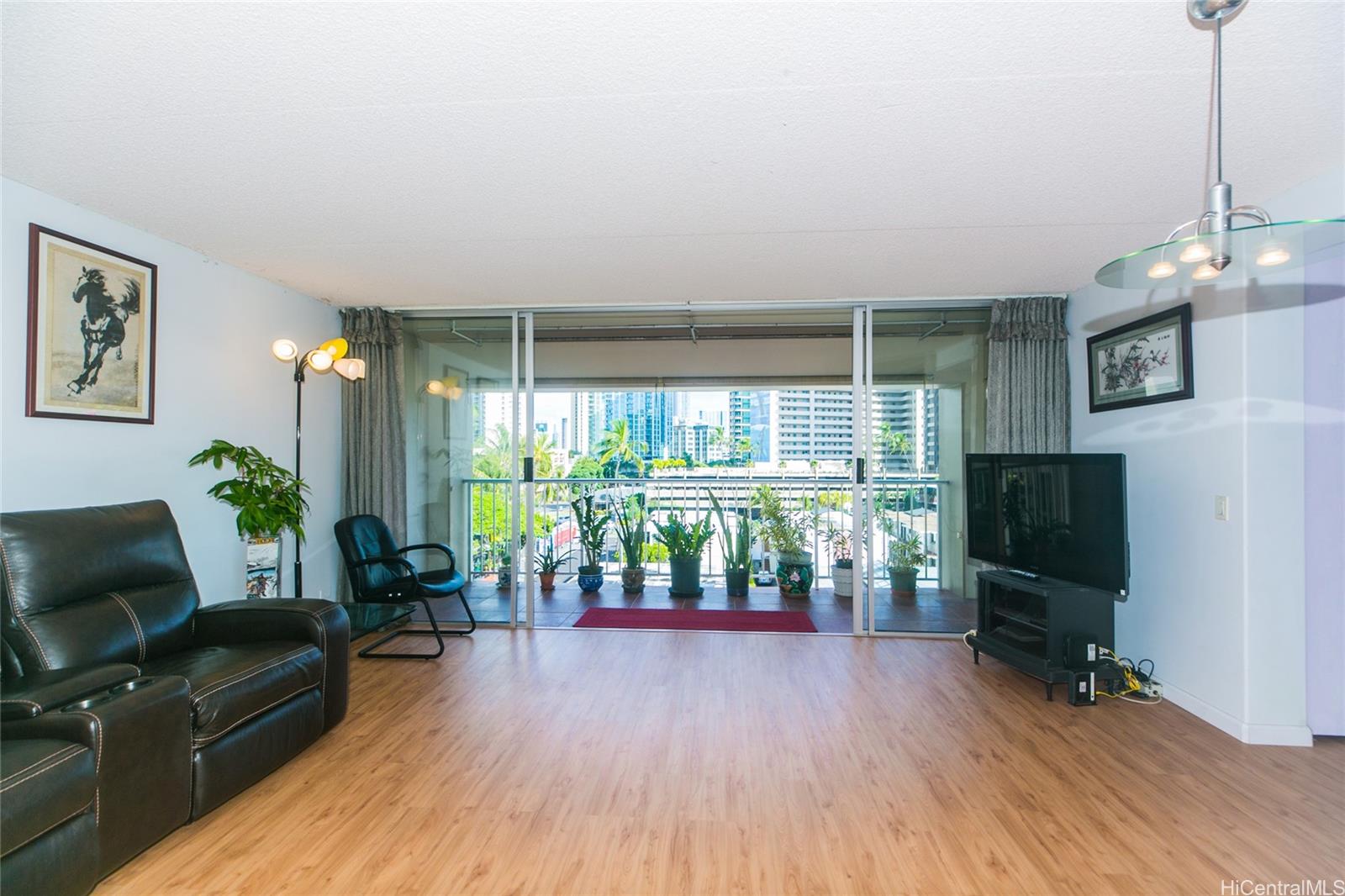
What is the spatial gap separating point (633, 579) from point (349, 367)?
292 centimetres

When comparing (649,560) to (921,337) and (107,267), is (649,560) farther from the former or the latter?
(107,267)

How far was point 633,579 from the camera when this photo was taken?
557 centimetres

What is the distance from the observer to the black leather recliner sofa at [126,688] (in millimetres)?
1651

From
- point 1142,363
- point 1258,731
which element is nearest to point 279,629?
point 1258,731

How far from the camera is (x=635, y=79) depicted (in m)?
1.82

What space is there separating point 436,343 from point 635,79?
334 cm

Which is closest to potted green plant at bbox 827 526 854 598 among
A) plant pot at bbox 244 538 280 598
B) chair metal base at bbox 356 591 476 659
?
chair metal base at bbox 356 591 476 659

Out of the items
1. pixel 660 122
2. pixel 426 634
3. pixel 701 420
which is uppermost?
pixel 660 122

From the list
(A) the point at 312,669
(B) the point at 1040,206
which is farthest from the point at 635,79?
(A) the point at 312,669

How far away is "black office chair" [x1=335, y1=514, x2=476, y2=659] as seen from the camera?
3824mm

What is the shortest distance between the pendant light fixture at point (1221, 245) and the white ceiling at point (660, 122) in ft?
1.41

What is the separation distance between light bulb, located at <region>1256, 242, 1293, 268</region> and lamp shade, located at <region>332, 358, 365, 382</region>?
3.95m

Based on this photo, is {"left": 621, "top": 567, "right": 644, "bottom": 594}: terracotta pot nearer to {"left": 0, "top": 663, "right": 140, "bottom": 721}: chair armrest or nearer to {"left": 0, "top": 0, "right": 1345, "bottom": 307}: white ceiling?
{"left": 0, "top": 0, "right": 1345, "bottom": 307}: white ceiling

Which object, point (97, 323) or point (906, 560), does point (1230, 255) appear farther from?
point (97, 323)
